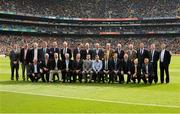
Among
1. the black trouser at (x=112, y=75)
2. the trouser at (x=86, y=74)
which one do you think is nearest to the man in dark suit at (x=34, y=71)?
the trouser at (x=86, y=74)

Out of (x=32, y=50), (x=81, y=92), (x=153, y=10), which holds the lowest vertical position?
(x=81, y=92)

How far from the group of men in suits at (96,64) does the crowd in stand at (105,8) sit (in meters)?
69.6

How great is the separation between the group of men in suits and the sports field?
165cm

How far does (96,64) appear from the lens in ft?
66.4

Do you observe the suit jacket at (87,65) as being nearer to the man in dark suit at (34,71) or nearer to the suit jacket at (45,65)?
the suit jacket at (45,65)

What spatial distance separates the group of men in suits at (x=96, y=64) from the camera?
64.4 feet

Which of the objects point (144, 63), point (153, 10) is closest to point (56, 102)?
point (144, 63)

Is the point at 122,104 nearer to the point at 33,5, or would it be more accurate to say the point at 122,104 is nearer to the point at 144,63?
the point at 144,63

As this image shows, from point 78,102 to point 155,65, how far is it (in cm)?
718

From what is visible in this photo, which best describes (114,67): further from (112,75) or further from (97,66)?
(97,66)

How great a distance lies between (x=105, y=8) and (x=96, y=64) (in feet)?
256

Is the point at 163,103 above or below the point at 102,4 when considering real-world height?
below

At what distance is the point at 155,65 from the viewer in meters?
19.5

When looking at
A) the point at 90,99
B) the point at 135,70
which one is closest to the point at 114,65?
the point at 135,70
